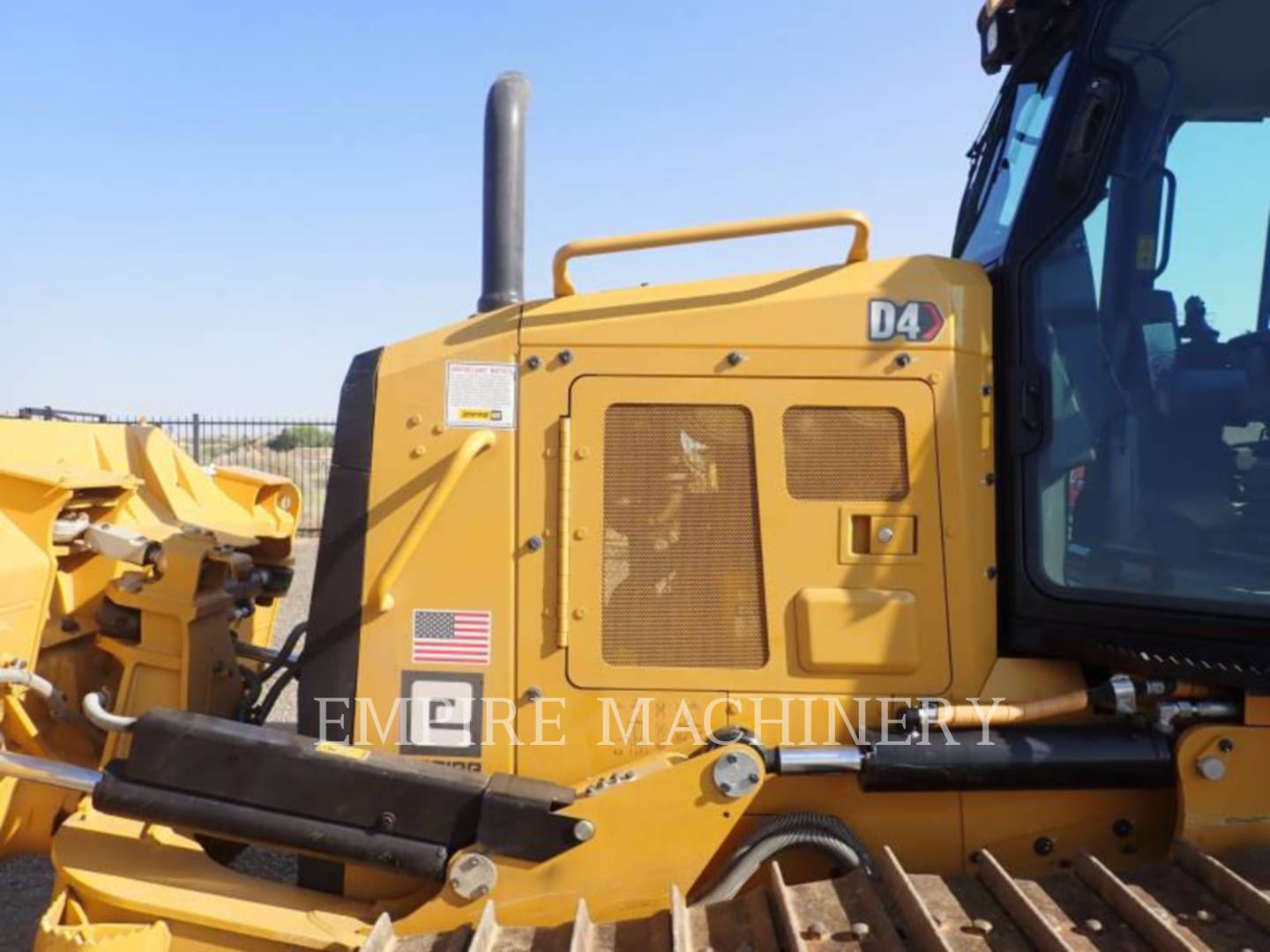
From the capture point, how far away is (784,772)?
7.63ft

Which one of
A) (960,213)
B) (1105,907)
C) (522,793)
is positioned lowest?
(1105,907)

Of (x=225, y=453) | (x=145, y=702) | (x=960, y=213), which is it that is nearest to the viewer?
(x=145, y=702)

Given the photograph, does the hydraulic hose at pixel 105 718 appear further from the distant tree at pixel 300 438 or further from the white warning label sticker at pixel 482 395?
the distant tree at pixel 300 438

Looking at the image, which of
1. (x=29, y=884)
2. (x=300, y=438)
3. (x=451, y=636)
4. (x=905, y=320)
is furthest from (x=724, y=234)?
(x=300, y=438)

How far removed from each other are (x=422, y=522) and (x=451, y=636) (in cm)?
31

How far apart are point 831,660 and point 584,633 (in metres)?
0.61

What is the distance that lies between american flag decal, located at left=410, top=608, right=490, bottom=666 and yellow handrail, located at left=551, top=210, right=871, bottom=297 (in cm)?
95

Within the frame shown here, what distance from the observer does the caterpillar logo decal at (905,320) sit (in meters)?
2.50

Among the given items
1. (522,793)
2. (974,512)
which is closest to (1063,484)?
(974,512)

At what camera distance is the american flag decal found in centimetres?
250

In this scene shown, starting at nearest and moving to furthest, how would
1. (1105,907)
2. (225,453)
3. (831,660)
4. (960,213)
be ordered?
(1105,907) < (831,660) < (960,213) < (225,453)

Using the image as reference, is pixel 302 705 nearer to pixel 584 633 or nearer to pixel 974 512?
pixel 584 633

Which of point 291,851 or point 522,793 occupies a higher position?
point 522,793

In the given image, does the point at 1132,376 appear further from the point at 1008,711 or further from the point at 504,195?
the point at 504,195
